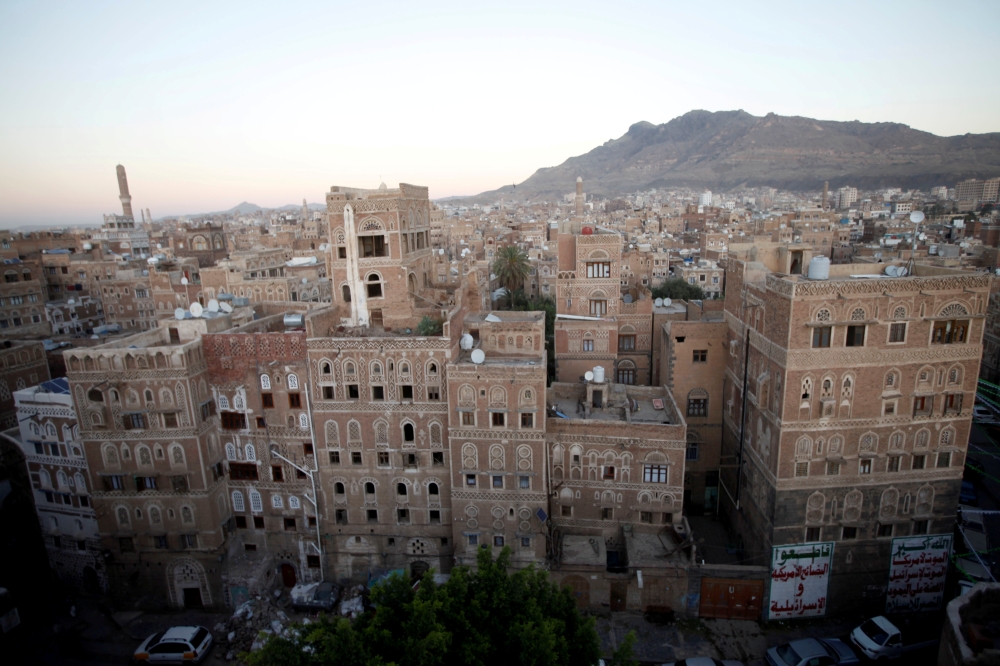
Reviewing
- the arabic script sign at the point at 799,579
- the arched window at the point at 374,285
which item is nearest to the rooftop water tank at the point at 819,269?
the arabic script sign at the point at 799,579

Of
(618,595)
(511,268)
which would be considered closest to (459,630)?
(618,595)

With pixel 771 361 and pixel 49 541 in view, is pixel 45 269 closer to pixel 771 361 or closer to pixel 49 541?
pixel 49 541

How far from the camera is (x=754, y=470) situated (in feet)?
94.4

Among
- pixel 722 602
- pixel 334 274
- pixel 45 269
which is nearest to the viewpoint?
pixel 722 602

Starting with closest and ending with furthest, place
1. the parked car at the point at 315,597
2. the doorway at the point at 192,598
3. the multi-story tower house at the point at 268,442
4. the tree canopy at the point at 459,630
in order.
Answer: the tree canopy at the point at 459,630 → the multi-story tower house at the point at 268,442 → the parked car at the point at 315,597 → the doorway at the point at 192,598

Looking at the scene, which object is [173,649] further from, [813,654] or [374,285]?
[813,654]

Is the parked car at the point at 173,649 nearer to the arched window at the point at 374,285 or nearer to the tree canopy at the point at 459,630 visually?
the tree canopy at the point at 459,630

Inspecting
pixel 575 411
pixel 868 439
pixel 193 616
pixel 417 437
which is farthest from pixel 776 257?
pixel 193 616

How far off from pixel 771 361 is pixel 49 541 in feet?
134

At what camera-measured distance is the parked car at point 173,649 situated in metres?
26.3

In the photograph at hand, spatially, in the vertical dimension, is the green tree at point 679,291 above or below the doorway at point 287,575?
above

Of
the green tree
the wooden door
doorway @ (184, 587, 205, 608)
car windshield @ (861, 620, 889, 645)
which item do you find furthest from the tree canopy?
the green tree

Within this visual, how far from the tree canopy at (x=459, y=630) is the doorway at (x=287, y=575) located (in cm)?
1376

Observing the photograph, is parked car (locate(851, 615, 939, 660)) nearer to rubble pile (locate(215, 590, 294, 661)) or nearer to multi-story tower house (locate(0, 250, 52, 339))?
rubble pile (locate(215, 590, 294, 661))
